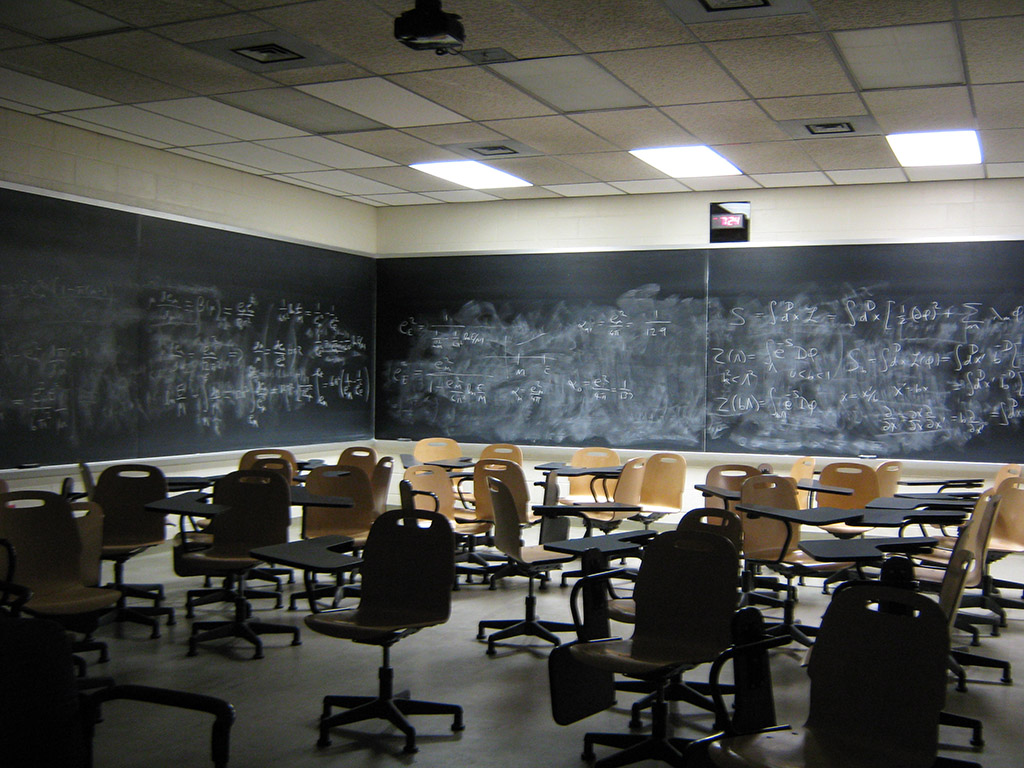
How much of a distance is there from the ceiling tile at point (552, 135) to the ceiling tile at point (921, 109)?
1938 millimetres

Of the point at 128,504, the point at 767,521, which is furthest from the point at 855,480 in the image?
the point at 128,504

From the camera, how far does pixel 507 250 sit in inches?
376

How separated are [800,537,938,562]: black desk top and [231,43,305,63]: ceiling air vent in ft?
12.1

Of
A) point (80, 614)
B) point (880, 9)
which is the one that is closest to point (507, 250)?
point (880, 9)

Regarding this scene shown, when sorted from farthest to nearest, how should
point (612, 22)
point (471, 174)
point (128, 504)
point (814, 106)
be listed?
point (471, 174) → point (814, 106) → point (128, 504) → point (612, 22)

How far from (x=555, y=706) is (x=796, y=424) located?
5.58 metres

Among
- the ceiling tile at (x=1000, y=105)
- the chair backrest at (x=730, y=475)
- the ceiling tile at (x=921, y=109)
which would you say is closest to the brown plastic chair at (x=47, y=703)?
the chair backrest at (x=730, y=475)

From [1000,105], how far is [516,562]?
407 cm

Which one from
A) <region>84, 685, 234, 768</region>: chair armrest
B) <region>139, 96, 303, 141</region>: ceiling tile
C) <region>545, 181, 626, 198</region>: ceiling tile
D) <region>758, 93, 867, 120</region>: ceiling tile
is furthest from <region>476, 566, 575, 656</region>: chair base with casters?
<region>545, 181, 626, 198</region>: ceiling tile

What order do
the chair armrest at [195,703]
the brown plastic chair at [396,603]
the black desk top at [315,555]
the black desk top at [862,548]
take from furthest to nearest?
1. the black desk top at [862,548]
2. the brown plastic chair at [396,603]
3. the black desk top at [315,555]
4. the chair armrest at [195,703]

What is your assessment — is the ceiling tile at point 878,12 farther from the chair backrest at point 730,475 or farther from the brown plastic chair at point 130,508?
the brown plastic chair at point 130,508

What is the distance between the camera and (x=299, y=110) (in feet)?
20.4

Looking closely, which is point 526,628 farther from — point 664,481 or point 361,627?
point 664,481

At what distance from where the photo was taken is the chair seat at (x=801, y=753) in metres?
2.49
